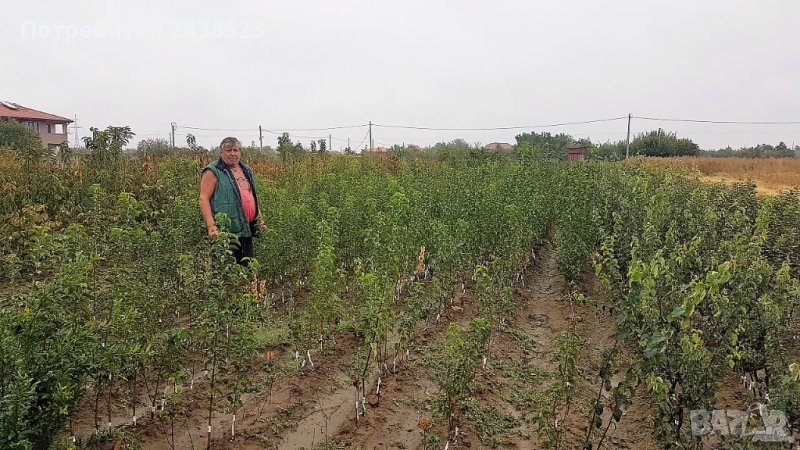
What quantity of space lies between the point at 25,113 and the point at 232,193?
151ft

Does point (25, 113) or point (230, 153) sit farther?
point (25, 113)

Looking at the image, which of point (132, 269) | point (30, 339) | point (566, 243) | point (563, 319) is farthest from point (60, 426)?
point (566, 243)

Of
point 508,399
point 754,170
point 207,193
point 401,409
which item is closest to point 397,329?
point 401,409

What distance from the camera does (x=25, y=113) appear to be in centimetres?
4016

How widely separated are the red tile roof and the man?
42907 millimetres

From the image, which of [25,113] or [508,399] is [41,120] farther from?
[508,399]

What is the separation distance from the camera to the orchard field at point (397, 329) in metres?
2.94

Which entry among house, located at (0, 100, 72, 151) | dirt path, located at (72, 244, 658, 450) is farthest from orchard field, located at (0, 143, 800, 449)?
house, located at (0, 100, 72, 151)

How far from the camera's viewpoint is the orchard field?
116 inches

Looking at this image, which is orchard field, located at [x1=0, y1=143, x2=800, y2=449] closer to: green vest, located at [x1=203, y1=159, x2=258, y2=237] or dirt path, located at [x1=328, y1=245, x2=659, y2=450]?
dirt path, located at [x1=328, y1=245, x2=659, y2=450]

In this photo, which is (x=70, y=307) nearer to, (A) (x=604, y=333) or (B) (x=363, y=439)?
(B) (x=363, y=439)

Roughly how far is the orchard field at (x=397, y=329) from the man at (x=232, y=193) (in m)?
0.42

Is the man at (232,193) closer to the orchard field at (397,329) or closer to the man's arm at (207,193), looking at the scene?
the man's arm at (207,193)

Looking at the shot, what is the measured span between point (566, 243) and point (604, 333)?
1.51 m
